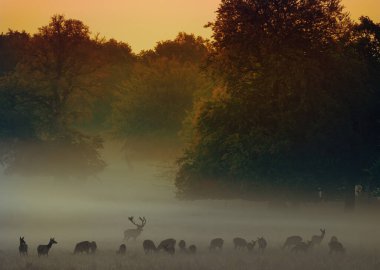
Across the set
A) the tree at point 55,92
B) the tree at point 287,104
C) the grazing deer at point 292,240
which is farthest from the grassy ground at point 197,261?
the tree at point 55,92

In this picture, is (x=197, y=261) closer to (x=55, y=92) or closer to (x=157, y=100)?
(x=55, y=92)

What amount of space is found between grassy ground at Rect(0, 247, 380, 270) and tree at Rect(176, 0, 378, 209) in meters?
22.7

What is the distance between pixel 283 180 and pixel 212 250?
21772 millimetres

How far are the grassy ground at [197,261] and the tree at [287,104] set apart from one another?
22683mm

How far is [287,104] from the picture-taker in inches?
2420

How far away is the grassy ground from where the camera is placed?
3178 cm

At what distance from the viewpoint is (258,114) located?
61562 mm

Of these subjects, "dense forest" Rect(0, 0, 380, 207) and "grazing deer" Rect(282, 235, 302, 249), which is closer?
"grazing deer" Rect(282, 235, 302, 249)

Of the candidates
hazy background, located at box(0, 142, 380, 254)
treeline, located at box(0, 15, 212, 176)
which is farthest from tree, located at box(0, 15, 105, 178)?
hazy background, located at box(0, 142, 380, 254)

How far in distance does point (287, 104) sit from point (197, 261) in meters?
28.9

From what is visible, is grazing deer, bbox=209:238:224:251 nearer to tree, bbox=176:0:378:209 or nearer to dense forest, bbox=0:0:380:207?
dense forest, bbox=0:0:380:207

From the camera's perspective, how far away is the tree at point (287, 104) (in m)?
60.7

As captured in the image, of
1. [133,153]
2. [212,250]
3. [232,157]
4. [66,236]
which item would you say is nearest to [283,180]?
[232,157]

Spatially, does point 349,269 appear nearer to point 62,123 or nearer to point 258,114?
point 258,114
